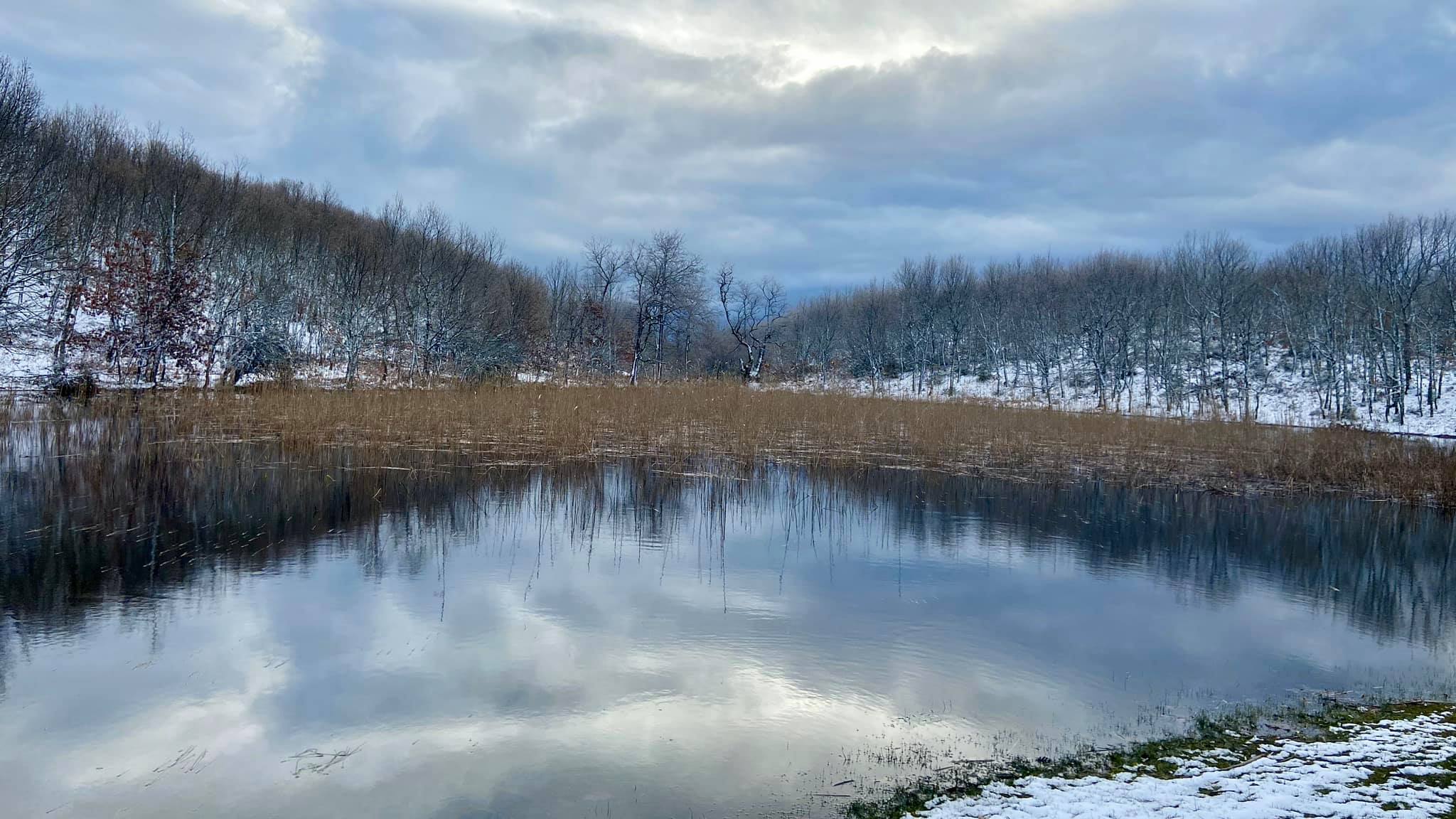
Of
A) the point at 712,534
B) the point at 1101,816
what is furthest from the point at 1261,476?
the point at 1101,816

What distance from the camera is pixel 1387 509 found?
13703 mm

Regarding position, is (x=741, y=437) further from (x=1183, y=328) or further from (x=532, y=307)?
(x=1183, y=328)

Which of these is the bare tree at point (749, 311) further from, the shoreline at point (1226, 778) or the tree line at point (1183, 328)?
the shoreline at point (1226, 778)

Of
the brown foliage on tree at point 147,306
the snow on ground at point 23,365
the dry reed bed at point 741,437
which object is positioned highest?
the brown foliage on tree at point 147,306

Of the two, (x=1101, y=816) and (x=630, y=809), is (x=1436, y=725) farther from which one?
(x=630, y=809)

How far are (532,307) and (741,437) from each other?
3548 cm

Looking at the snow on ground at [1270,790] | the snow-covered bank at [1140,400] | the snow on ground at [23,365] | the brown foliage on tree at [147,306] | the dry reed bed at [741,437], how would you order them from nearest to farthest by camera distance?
the snow on ground at [1270,790] → the dry reed bed at [741,437] → the snow on ground at [23,365] → the brown foliage on tree at [147,306] → the snow-covered bank at [1140,400]

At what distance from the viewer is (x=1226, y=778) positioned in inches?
154

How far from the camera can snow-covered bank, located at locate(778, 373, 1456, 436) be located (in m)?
32.7

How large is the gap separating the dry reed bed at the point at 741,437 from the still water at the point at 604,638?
3.90 meters

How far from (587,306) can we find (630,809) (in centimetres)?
4578

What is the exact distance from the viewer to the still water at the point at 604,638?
13.5 feet

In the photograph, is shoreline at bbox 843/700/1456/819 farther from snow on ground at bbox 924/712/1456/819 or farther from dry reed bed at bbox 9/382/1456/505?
dry reed bed at bbox 9/382/1456/505

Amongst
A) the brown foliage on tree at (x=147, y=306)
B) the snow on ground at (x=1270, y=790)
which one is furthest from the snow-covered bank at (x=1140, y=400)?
the snow on ground at (x=1270, y=790)
